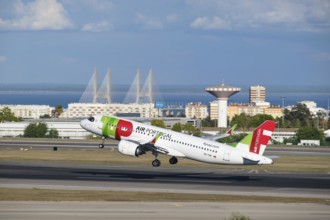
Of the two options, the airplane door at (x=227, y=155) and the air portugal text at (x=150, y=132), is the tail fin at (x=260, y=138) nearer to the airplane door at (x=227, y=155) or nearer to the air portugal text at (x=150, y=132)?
the airplane door at (x=227, y=155)

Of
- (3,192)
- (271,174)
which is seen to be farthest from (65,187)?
(271,174)

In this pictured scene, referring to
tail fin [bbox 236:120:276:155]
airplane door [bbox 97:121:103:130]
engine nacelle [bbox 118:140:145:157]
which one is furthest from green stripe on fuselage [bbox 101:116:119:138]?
tail fin [bbox 236:120:276:155]

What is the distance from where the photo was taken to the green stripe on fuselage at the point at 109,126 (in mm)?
82812

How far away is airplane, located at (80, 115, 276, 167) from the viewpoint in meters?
72.5

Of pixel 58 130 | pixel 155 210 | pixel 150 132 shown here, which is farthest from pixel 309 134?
pixel 155 210

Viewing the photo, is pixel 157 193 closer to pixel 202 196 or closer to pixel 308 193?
pixel 202 196

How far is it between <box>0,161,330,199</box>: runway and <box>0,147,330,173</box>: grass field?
5.07 m

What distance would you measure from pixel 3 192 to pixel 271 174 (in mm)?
28569

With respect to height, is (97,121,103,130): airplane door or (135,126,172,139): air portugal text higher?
(97,121,103,130): airplane door

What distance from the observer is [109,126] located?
8319 cm

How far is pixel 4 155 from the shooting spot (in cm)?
9869

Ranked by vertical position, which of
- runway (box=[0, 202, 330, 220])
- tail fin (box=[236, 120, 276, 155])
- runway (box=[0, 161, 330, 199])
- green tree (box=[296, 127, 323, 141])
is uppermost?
tail fin (box=[236, 120, 276, 155])

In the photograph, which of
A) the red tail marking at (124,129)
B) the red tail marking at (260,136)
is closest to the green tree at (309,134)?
the red tail marking at (124,129)

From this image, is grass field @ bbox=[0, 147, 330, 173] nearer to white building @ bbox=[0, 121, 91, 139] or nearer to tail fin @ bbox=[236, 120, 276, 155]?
tail fin @ bbox=[236, 120, 276, 155]
